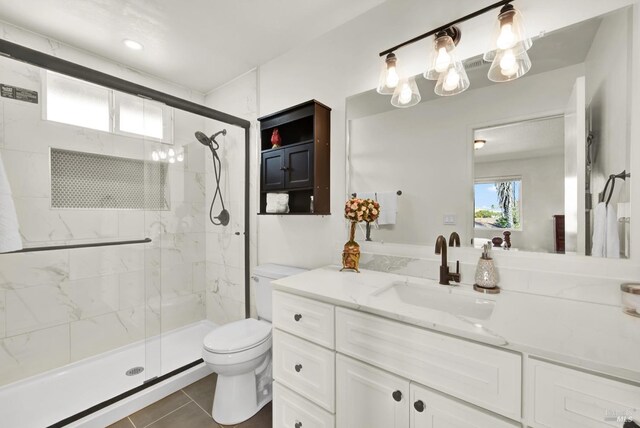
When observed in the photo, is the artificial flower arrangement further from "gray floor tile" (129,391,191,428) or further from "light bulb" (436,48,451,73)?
"gray floor tile" (129,391,191,428)

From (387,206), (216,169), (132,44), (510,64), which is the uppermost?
(132,44)

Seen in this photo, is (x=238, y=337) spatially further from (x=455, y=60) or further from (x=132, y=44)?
(x=132, y=44)

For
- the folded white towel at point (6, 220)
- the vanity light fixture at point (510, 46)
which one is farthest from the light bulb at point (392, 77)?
the folded white towel at point (6, 220)

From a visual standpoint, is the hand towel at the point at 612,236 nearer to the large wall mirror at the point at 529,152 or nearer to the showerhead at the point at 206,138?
the large wall mirror at the point at 529,152

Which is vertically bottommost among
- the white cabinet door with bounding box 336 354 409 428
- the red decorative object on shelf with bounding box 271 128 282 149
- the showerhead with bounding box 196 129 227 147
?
the white cabinet door with bounding box 336 354 409 428

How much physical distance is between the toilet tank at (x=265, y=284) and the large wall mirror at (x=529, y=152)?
774 mm

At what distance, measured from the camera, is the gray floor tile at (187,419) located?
5.07 ft

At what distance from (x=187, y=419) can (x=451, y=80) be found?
95.6 inches

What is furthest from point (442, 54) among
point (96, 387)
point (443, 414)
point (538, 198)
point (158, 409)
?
point (96, 387)

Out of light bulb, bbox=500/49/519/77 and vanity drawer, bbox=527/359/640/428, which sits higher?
light bulb, bbox=500/49/519/77

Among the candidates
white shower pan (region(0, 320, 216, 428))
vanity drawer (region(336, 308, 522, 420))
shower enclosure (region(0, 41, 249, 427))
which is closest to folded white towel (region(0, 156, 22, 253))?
shower enclosure (region(0, 41, 249, 427))

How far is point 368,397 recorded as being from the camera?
1.00 meters

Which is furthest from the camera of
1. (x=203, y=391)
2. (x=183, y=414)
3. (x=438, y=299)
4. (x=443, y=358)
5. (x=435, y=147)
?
(x=203, y=391)

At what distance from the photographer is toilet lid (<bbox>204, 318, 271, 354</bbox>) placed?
152 centimetres
